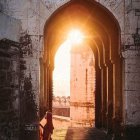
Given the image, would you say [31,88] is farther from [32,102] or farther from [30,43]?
[30,43]

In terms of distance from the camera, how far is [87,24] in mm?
11125

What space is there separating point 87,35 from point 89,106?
26.9 ft

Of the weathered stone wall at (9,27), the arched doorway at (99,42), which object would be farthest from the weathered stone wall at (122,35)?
the arched doorway at (99,42)

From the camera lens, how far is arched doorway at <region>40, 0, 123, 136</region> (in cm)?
830

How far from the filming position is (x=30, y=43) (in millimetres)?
7586

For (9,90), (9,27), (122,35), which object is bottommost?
(9,90)

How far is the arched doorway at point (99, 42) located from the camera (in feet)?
27.2

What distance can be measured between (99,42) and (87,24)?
1.68 meters

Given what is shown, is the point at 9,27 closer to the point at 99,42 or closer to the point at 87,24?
the point at 87,24

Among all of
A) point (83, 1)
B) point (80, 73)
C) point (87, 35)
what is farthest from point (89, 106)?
point (83, 1)

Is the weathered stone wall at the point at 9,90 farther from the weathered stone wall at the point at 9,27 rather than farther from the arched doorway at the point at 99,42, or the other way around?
the arched doorway at the point at 99,42

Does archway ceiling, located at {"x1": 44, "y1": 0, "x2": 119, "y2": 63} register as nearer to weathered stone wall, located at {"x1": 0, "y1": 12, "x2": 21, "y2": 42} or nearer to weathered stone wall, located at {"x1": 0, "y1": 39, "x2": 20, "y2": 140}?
weathered stone wall, located at {"x1": 0, "y1": 12, "x2": 21, "y2": 42}

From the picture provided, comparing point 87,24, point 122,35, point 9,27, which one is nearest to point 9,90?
point 9,27

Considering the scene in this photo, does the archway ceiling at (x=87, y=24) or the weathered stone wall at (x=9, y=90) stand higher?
the archway ceiling at (x=87, y=24)
